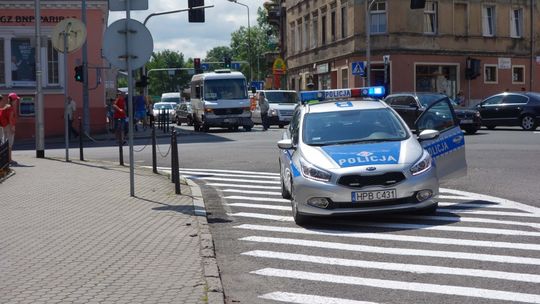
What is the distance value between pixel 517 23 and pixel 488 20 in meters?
2.53

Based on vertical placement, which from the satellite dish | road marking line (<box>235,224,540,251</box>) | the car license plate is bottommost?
road marking line (<box>235,224,540,251</box>)

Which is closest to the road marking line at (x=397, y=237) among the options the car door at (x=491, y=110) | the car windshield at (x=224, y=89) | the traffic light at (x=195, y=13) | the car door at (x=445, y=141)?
the car door at (x=445, y=141)

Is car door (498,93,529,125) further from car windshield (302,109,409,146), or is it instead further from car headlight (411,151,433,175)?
car headlight (411,151,433,175)

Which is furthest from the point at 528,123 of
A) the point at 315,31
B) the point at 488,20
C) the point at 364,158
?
the point at 315,31

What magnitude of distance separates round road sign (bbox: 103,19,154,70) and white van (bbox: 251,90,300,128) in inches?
1162

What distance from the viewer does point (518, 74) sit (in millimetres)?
52844

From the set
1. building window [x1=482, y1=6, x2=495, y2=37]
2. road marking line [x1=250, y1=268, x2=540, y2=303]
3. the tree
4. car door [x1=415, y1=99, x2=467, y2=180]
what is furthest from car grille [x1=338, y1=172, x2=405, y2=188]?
the tree

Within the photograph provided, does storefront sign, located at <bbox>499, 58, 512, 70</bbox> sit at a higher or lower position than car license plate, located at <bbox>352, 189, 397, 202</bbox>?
higher

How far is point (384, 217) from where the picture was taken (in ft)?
37.1

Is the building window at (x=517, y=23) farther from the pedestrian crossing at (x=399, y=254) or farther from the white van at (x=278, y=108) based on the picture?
the pedestrian crossing at (x=399, y=254)

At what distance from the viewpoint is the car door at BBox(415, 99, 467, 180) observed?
40.8ft

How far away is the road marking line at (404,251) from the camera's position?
27.3ft

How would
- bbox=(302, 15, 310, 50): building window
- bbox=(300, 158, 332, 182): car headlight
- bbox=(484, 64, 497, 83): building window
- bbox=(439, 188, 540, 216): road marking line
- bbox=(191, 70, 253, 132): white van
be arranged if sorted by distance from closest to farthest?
bbox=(300, 158, 332, 182): car headlight → bbox=(439, 188, 540, 216): road marking line → bbox=(191, 70, 253, 132): white van → bbox=(484, 64, 497, 83): building window → bbox=(302, 15, 310, 50): building window

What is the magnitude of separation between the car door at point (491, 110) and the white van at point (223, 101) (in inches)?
435
